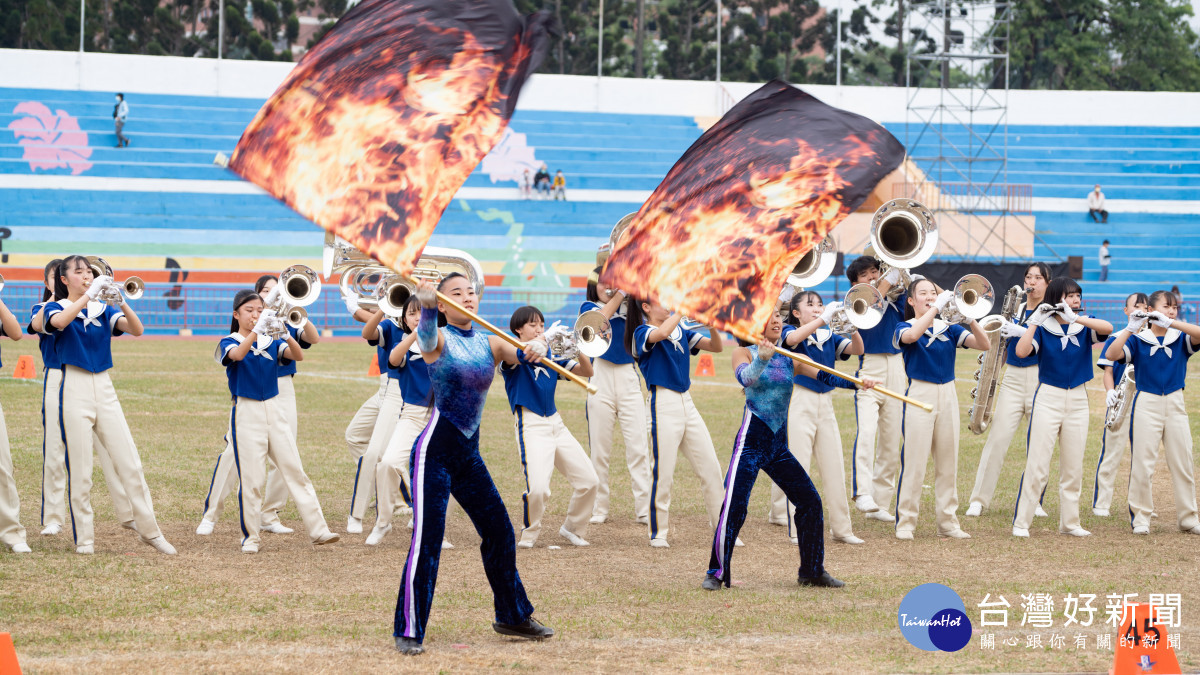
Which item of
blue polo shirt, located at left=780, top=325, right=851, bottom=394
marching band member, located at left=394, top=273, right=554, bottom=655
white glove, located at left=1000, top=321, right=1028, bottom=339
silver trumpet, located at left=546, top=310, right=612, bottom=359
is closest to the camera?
marching band member, located at left=394, top=273, right=554, bottom=655

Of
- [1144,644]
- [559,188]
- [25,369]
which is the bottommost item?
[25,369]

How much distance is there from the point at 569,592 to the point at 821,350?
2.84 meters

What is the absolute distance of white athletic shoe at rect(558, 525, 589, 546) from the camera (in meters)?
8.72

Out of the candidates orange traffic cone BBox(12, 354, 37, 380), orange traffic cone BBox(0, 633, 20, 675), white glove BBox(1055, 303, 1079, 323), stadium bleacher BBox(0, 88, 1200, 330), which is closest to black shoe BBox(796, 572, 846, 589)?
white glove BBox(1055, 303, 1079, 323)

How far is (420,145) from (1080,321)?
517 centimetres

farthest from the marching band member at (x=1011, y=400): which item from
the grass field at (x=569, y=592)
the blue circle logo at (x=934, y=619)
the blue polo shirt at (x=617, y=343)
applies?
the blue circle logo at (x=934, y=619)

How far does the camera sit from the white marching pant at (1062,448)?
9.11 meters

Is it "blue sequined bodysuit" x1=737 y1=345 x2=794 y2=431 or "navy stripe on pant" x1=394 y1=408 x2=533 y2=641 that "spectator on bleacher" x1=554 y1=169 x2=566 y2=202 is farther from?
"navy stripe on pant" x1=394 y1=408 x2=533 y2=641

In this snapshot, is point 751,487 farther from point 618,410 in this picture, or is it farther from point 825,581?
point 618,410

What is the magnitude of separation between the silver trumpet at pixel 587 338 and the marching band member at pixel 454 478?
1.62m

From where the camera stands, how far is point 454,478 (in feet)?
19.7

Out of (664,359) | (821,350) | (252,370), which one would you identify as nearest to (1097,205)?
(821,350)

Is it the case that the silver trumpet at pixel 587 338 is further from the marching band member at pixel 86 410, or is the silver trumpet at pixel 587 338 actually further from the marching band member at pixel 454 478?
the marching band member at pixel 86 410

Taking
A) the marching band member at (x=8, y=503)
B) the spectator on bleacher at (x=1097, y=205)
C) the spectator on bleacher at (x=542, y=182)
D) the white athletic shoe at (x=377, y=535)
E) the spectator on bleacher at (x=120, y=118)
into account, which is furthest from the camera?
the spectator on bleacher at (x=1097, y=205)
